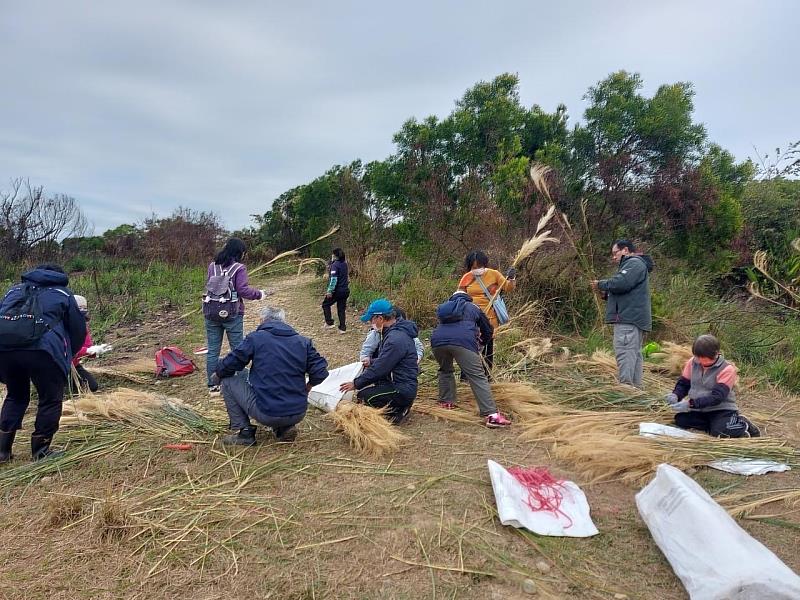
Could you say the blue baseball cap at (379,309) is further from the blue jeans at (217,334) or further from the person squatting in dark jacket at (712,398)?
the person squatting in dark jacket at (712,398)

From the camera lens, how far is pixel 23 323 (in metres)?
3.13

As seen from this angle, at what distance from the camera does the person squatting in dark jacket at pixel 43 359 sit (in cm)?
321

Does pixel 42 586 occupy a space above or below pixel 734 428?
below

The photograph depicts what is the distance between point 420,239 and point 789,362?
6535 millimetres

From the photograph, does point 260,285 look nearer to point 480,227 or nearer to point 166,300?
point 166,300

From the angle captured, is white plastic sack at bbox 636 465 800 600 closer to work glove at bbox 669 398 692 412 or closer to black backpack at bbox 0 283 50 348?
work glove at bbox 669 398 692 412

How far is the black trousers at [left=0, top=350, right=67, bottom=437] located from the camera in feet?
10.5

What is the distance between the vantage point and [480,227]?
862 cm

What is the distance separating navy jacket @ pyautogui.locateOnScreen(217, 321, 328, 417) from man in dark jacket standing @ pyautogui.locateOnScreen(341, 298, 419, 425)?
596mm

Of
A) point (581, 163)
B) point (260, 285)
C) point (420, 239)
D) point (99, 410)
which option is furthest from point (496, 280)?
point (260, 285)

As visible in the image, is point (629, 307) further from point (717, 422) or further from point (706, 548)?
point (706, 548)

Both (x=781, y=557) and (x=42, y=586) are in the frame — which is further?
(x=781, y=557)

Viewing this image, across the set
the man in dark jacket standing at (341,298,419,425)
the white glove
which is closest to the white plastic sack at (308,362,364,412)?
the man in dark jacket standing at (341,298,419,425)

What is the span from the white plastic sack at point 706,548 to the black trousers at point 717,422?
4.49 ft
